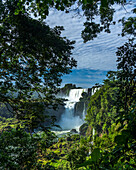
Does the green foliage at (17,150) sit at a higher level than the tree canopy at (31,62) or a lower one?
lower

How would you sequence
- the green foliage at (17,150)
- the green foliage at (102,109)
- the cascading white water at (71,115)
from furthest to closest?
the cascading white water at (71,115) → the green foliage at (102,109) → the green foliage at (17,150)

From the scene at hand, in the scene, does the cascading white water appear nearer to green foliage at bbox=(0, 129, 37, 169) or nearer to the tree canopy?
the tree canopy

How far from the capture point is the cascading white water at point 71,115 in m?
35.2

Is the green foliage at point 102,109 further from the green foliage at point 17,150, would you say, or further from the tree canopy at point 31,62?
the green foliage at point 17,150

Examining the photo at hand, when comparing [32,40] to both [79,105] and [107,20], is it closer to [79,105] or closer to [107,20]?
[107,20]

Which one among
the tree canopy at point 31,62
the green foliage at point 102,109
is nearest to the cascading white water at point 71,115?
the green foliage at point 102,109

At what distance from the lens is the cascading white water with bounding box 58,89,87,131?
35.2 m

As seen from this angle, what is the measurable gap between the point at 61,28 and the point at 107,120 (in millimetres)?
13246

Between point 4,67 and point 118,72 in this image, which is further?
point 4,67

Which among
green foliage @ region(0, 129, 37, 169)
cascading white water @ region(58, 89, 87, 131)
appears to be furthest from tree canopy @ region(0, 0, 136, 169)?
cascading white water @ region(58, 89, 87, 131)

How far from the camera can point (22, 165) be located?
10.7ft

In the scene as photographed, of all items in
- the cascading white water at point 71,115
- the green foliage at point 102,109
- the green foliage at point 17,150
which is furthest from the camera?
the cascading white water at point 71,115

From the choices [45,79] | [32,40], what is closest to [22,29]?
[32,40]

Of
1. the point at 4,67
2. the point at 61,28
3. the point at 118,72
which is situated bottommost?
the point at 118,72
